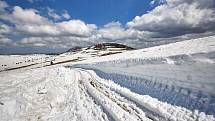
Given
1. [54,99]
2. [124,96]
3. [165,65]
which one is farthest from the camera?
[165,65]

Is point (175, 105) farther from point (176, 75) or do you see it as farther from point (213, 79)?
point (176, 75)

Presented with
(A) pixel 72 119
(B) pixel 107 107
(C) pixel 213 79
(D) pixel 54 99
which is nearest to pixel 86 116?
(A) pixel 72 119

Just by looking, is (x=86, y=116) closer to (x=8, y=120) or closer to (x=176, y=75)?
(x=8, y=120)

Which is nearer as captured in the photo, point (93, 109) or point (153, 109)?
point (153, 109)

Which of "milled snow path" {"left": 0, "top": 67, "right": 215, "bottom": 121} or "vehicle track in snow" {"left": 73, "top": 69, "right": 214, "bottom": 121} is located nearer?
A: "vehicle track in snow" {"left": 73, "top": 69, "right": 214, "bottom": 121}

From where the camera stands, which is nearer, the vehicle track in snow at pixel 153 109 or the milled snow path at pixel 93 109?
the vehicle track in snow at pixel 153 109

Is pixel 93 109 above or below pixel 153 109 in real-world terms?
below

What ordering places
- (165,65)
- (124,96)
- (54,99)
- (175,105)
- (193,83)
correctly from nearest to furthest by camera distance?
(175,105), (193,83), (124,96), (54,99), (165,65)

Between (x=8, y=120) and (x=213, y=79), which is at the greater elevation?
(x=213, y=79)

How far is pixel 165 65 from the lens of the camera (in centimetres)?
1286

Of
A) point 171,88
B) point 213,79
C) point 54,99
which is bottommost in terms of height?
point 54,99

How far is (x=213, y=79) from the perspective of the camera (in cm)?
784

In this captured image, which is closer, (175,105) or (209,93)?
(209,93)

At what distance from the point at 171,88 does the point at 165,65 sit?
348 centimetres
